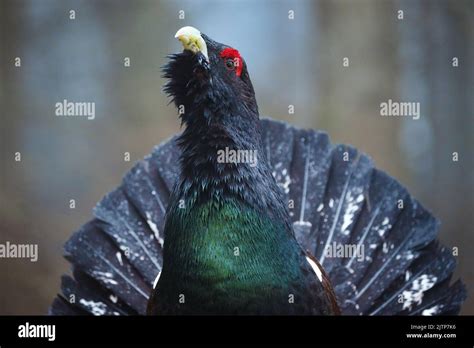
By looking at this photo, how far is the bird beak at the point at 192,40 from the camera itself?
2430 millimetres

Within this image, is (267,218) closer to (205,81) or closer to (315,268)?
(315,268)

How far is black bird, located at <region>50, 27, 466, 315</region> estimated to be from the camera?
250 cm

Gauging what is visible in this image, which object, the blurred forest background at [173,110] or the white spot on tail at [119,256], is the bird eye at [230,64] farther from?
the blurred forest background at [173,110]

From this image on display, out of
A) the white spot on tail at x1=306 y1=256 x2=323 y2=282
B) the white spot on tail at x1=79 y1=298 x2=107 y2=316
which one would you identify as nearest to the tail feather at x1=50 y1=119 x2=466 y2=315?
the white spot on tail at x1=79 y1=298 x2=107 y2=316

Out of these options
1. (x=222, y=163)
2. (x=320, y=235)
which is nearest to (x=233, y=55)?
(x=222, y=163)

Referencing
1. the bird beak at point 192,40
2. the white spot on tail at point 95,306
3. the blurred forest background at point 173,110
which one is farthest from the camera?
the blurred forest background at point 173,110

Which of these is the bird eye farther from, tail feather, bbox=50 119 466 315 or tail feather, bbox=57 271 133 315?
tail feather, bbox=57 271 133 315

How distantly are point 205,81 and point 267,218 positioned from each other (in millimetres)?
505

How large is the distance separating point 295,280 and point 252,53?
5.68 ft

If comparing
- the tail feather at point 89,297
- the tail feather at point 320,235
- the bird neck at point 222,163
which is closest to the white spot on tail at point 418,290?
the tail feather at point 320,235

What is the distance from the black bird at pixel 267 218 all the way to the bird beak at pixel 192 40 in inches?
0.8

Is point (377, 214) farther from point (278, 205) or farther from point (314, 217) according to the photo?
point (278, 205)

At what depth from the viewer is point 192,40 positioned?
8.01 ft

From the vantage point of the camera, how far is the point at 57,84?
13.0 feet
